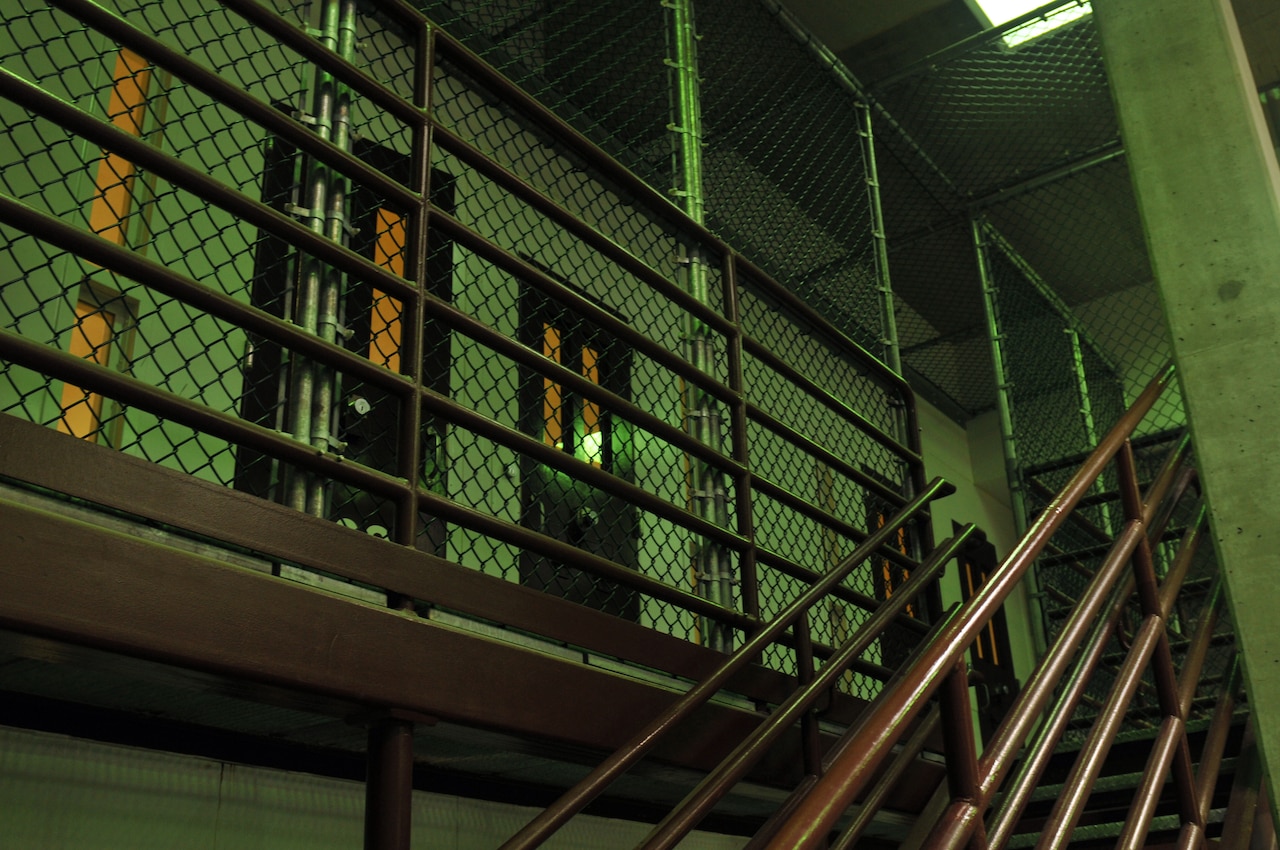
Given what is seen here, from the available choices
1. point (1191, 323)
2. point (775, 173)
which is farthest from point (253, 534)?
point (775, 173)

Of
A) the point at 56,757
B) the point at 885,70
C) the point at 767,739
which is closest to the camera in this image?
the point at 56,757

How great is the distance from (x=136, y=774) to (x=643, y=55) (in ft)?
17.2

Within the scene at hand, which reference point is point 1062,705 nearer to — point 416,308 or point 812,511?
point 812,511

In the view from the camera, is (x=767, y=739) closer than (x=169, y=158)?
No

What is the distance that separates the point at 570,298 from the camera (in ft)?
10.9

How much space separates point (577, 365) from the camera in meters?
5.65

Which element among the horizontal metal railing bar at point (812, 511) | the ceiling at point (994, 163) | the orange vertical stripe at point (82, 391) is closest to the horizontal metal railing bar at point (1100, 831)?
the horizontal metal railing bar at point (812, 511)

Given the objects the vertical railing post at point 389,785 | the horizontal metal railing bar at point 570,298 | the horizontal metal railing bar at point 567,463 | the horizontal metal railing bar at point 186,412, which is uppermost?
the horizontal metal railing bar at point 570,298

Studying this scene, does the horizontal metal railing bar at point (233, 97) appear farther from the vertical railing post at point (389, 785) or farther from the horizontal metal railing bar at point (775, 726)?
the horizontal metal railing bar at point (775, 726)

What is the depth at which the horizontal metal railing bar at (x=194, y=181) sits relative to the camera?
215 centimetres

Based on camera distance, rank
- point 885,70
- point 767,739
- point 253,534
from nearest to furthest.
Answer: point 253,534
point 767,739
point 885,70

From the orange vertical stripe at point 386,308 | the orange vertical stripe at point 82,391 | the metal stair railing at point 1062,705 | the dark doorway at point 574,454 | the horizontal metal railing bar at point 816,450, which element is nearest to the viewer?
the metal stair railing at point 1062,705

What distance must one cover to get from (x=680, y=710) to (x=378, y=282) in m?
1.28

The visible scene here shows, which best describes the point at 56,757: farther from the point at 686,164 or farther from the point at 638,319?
the point at 638,319
